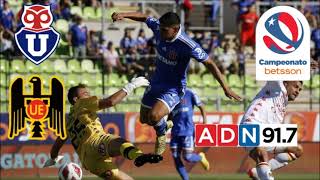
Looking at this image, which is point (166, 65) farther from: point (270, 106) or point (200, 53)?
point (270, 106)

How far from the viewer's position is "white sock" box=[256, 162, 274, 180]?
52.3ft

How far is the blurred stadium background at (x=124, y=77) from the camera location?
24.0 m

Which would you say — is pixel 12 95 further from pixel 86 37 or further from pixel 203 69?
pixel 203 69

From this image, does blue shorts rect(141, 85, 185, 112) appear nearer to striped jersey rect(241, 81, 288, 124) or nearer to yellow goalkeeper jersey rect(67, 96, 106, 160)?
striped jersey rect(241, 81, 288, 124)

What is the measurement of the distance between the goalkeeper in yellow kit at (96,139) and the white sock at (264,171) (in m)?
2.50

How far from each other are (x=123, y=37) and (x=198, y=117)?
4196 millimetres

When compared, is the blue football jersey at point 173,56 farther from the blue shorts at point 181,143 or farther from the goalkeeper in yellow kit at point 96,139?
the blue shorts at point 181,143

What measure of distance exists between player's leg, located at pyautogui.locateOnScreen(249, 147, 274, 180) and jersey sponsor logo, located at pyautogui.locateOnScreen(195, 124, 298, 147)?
0.32 ft

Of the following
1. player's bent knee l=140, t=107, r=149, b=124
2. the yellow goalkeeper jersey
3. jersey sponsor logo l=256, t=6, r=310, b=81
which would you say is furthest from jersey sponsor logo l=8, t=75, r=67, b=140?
jersey sponsor logo l=256, t=6, r=310, b=81

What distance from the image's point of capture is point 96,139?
47.3 ft

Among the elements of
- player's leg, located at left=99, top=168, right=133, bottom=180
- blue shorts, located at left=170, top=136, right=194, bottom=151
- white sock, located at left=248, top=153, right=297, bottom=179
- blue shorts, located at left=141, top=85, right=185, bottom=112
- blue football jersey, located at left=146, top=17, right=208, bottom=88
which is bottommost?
blue shorts, located at left=170, top=136, right=194, bottom=151

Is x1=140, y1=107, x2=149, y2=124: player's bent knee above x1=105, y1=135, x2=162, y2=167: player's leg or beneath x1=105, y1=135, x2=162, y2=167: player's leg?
above

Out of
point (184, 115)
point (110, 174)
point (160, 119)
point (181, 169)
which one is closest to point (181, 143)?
point (184, 115)

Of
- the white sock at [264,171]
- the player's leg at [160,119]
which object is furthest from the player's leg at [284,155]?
the player's leg at [160,119]
